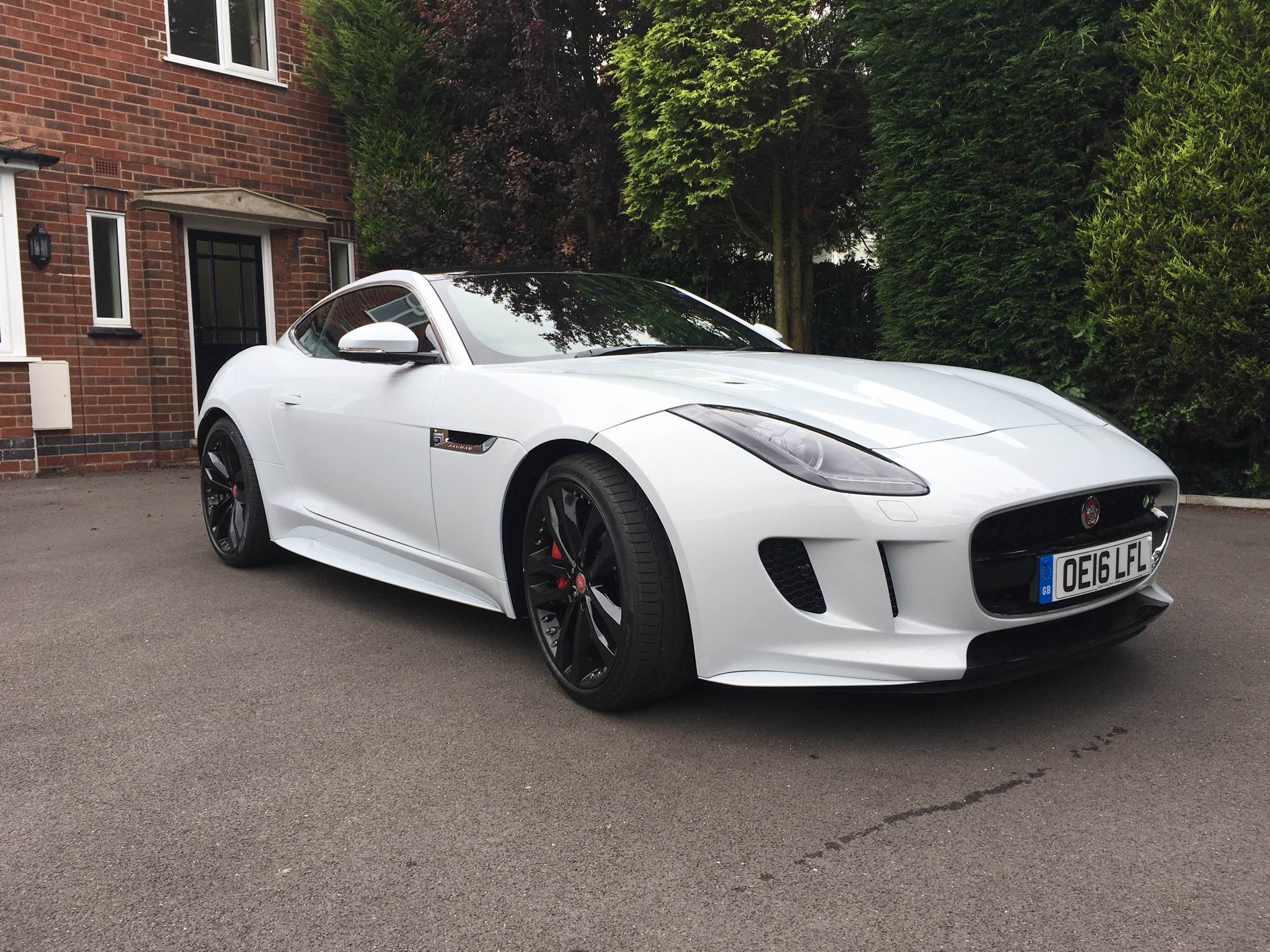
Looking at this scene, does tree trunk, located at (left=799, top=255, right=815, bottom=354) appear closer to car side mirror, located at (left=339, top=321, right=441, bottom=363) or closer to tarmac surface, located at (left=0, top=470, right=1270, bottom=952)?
tarmac surface, located at (left=0, top=470, right=1270, bottom=952)

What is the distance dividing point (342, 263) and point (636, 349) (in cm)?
1040

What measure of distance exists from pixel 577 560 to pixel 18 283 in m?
9.30

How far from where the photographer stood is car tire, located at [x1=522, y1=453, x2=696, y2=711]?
257cm

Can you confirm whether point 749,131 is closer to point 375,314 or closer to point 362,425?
point 375,314

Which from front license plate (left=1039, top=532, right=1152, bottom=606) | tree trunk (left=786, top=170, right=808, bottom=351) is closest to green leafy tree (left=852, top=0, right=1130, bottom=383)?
tree trunk (left=786, top=170, right=808, bottom=351)

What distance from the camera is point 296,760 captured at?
8.36 ft

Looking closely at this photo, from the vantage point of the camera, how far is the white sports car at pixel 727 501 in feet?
7.74

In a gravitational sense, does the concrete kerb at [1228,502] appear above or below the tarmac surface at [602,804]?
above

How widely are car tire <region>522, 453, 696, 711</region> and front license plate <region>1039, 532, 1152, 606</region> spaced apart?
0.89 meters

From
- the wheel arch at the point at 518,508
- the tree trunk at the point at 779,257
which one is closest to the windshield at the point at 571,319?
the wheel arch at the point at 518,508

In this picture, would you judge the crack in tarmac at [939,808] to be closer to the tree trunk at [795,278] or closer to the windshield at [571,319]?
the windshield at [571,319]

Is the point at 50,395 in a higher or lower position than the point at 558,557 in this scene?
higher

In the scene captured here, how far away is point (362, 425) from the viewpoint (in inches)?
146

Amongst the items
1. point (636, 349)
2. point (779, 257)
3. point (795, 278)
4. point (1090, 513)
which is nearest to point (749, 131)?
point (779, 257)
